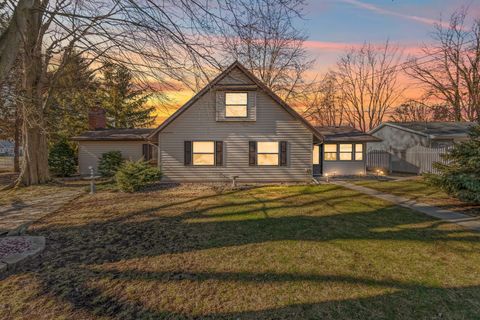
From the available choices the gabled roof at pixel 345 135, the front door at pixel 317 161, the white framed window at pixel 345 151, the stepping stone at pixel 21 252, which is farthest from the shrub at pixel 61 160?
the white framed window at pixel 345 151

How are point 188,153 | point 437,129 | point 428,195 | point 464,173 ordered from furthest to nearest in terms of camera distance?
point 437,129
point 188,153
point 428,195
point 464,173

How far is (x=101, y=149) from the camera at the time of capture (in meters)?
20.0

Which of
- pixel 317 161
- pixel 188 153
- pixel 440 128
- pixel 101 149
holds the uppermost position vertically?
pixel 440 128

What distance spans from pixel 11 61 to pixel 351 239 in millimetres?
7542

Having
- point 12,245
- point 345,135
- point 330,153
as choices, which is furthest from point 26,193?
point 345,135

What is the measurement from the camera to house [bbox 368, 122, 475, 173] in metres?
19.3

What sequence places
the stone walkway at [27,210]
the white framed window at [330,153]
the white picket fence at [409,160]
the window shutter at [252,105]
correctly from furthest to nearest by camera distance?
the white framed window at [330,153] → the white picket fence at [409,160] → the window shutter at [252,105] → the stone walkway at [27,210]

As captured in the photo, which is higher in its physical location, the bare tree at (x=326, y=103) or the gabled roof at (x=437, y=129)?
the bare tree at (x=326, y=103)

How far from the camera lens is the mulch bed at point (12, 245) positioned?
503 cm

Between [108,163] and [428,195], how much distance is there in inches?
773

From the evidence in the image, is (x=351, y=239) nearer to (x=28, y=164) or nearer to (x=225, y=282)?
(x=225, y=282)

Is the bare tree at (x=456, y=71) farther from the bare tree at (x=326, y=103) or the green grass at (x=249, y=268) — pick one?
the green grass at (x=249, y=268)

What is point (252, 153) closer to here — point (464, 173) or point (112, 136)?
point (464, 173)

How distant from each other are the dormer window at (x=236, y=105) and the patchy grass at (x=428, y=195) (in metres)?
8.00
